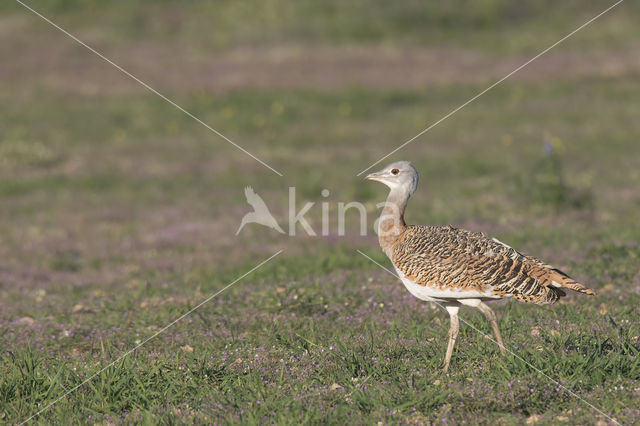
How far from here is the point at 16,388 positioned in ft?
23.1

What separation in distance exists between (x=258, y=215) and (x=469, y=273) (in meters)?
11.6

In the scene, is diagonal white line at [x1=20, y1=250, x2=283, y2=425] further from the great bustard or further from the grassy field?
the great bustard

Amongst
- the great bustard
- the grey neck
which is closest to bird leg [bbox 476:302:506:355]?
the great bustard

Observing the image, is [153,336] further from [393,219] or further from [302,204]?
[302,204]

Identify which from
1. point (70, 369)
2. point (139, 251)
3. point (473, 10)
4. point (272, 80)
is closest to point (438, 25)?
point (473, 10)

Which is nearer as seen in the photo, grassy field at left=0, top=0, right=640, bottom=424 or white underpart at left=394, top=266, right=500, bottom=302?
grassy field at left=0, top=0, right=640, bottom=424

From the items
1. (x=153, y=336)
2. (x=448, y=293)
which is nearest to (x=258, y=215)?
(x=153, y=336)

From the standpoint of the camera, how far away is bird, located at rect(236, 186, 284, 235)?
1695cm

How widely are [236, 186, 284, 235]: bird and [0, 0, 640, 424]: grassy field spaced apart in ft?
0.89

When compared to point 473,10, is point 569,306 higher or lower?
lower

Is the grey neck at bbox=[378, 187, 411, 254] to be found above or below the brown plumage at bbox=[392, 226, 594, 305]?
above

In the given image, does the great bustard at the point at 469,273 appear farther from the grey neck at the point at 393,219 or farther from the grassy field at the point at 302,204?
the grassy field at the point at 302,204

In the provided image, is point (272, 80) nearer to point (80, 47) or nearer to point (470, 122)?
point (470, 122)

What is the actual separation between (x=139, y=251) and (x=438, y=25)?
30.9 meters
